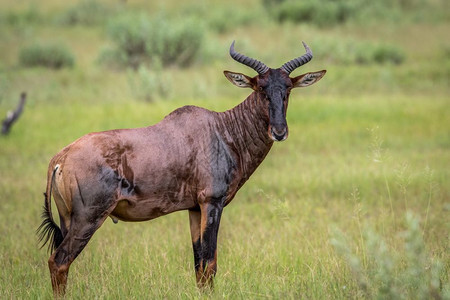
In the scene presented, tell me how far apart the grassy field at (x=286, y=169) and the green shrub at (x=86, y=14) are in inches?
72.3

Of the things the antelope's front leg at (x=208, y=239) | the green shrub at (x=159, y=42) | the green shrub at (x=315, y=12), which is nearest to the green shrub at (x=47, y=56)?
the green shrub at (x=159, y=42)

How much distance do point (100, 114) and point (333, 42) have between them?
1258cm

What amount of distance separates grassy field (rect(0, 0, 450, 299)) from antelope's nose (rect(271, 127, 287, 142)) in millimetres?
863

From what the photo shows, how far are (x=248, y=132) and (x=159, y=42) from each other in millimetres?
19391

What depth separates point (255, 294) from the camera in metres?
6.11

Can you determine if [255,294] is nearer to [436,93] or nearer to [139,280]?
[139,280]

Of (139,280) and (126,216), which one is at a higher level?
(126,216)

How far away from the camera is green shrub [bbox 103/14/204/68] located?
26.1 meters

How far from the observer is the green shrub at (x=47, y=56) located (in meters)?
26.3

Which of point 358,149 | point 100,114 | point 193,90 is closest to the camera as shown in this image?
point 358,149

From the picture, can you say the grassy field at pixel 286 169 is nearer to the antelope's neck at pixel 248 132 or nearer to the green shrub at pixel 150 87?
the green shrub at pixel 150 87

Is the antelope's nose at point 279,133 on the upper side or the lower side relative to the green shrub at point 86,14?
upper

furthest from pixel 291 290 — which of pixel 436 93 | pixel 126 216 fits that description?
pixel 436 93

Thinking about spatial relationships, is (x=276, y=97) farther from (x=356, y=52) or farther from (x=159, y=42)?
(x=356, y=52)
